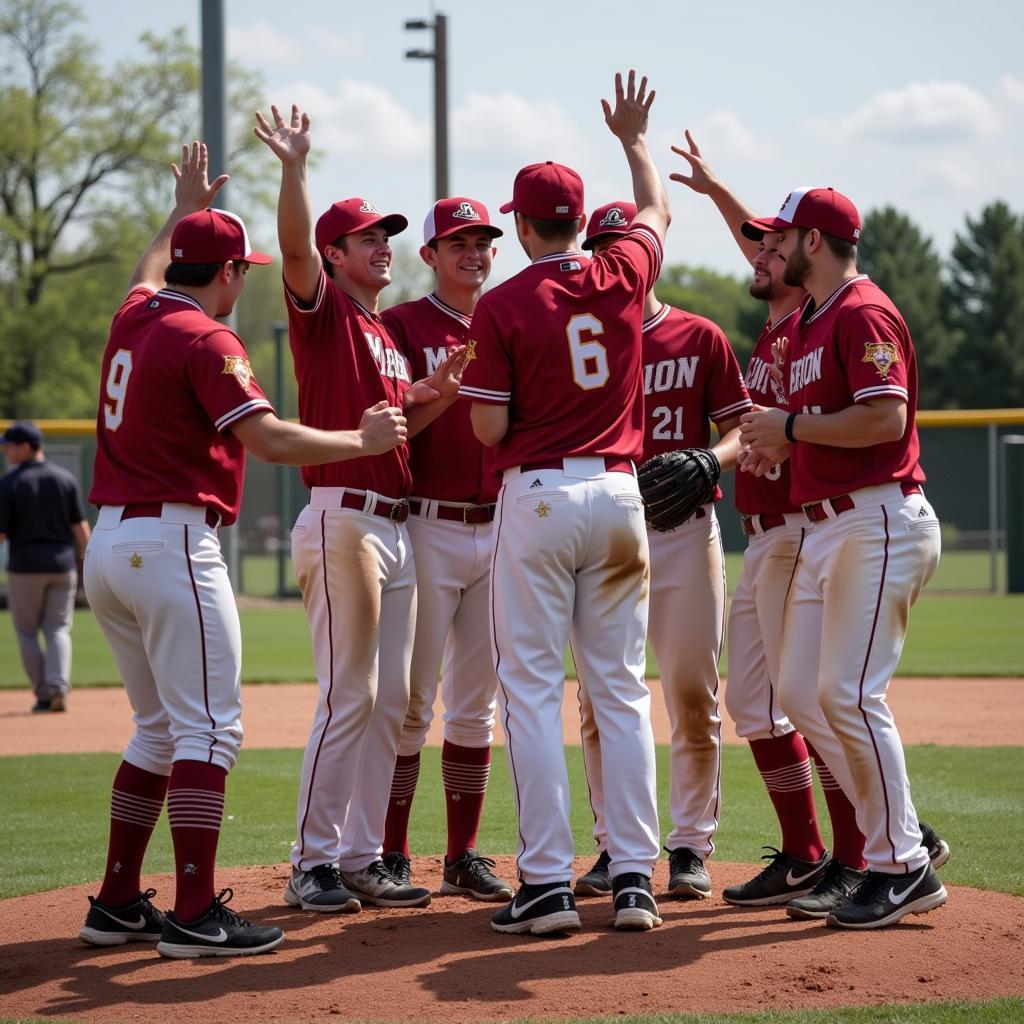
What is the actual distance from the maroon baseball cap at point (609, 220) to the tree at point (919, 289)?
47.6 meters

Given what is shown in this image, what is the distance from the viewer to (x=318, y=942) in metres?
4.45

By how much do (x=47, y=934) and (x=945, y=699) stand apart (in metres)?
7.80

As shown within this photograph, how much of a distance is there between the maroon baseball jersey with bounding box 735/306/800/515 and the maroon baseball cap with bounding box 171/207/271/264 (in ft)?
6.42

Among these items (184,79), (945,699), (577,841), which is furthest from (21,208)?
(577,841)

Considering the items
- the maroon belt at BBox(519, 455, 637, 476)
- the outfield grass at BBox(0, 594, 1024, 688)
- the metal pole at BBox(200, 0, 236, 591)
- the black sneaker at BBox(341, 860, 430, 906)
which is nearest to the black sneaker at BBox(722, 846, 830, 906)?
the black sneaker at BBox(341, 860, 430, 906)

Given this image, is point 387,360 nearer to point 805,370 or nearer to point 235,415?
point 235,415

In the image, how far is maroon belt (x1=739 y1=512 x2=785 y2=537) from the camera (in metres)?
5.25

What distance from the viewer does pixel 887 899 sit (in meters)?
4.46

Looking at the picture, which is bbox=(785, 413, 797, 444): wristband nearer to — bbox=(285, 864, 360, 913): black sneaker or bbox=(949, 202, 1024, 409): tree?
bbox=(285, 864, 360, 913): black sneaker

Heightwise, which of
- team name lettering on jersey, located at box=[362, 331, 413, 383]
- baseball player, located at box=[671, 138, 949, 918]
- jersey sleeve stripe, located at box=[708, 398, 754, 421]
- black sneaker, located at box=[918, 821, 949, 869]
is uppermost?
team name lettering on jersey, located at box=[362, 331, 413, 383]

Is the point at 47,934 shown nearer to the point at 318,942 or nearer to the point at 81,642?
the point at 318,942

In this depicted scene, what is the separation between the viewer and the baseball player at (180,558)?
429cm

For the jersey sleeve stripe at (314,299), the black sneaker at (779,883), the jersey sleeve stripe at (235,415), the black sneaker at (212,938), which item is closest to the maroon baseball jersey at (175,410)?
the jersey sleeve stripe at (235,415)

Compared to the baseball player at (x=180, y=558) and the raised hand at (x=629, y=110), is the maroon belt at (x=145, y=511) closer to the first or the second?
the baseball player at (x=180, y=558)
